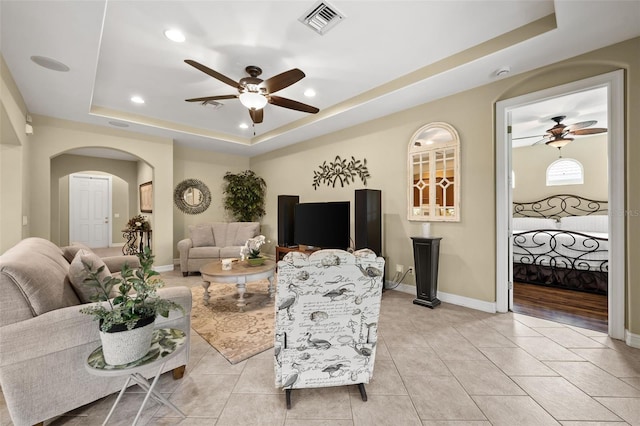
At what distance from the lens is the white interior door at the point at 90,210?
775cm

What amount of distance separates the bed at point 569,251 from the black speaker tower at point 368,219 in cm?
243

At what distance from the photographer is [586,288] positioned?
149 inches

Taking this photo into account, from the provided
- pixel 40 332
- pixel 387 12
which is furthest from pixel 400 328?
pixel 387 12

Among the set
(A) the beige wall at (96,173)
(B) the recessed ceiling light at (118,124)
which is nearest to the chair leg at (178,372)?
(B) the recessed ceiling light at (118,124)

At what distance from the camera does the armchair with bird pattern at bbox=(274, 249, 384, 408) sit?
57.0 inches

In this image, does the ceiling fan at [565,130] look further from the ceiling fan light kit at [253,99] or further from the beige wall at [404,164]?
the ceiling fan light kit at [253,99]

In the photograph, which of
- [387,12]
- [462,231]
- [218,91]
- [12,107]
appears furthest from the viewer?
[218,91]

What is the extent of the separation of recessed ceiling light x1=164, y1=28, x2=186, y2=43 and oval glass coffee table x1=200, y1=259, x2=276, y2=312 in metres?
2.42

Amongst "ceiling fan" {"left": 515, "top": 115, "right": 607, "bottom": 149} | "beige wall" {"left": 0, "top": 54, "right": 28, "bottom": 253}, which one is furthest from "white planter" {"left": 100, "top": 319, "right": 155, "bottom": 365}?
"ceiling fan" {"left": 515, "top": 115, "right": 607, "bottom": 149}

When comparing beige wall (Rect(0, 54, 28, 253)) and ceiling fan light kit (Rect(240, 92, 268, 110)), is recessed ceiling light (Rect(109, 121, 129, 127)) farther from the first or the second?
ceiling fan light kit (Rect(240, 92, 268, 110))

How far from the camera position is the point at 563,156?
18.6ft

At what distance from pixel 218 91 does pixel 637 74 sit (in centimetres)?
432

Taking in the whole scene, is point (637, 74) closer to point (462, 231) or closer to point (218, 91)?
point (462, 231)

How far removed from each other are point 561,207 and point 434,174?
4167 millimetres
